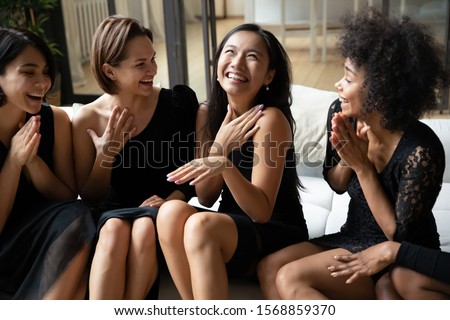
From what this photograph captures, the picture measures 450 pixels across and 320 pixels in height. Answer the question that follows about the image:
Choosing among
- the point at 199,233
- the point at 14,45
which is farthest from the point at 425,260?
the point at 14,45

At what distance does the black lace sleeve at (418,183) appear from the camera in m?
1.48

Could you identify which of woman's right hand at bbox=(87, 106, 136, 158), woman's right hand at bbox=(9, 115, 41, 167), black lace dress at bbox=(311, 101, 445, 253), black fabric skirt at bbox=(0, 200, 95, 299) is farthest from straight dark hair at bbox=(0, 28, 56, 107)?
black lace dress at bbox=(311, 101, 445, 253)

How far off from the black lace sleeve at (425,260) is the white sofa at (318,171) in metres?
0.37

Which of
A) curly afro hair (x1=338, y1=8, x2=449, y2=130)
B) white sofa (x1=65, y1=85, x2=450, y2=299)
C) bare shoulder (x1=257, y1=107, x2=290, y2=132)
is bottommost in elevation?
white sofa (x1=65, y1=85, x2=450, y2=299)

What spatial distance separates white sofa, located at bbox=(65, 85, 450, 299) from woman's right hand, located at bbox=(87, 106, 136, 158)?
50cm

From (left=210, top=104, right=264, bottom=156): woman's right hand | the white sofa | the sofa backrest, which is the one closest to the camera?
(left=210, top=104, right=264, bottom=156): woman's right hand

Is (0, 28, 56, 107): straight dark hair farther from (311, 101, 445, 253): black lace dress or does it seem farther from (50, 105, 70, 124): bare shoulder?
(311, 101, 445, 253): black lace dress

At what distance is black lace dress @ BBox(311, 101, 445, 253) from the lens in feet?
4.85

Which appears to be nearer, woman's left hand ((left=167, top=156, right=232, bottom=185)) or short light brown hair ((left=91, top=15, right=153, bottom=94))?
woman's left hand ((left=167, top=156, right=232, bottom=185))

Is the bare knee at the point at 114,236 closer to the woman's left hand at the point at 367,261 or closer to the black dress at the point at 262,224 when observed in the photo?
the black dress at the point at 262,224

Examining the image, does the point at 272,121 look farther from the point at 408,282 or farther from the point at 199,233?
the point at 408,282

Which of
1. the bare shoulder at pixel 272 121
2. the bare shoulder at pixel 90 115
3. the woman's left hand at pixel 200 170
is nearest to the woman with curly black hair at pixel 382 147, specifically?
the bare shoulder at pixel 272 121

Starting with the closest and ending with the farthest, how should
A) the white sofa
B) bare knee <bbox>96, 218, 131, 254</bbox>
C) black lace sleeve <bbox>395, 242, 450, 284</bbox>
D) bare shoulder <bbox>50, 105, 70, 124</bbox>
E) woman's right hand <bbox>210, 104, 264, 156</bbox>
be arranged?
black lace sleeve <bbox>395, 242, 450, 284</bbox> → bare knee <bbox>96, 218, 131, 254</bbox> → woman's right hand <bbox>210, 104, 264, 156</bbox> → bare shoulder <bbox>50, 105, 70, 124</bbox> → the white sofa

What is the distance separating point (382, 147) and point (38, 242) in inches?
38.1
